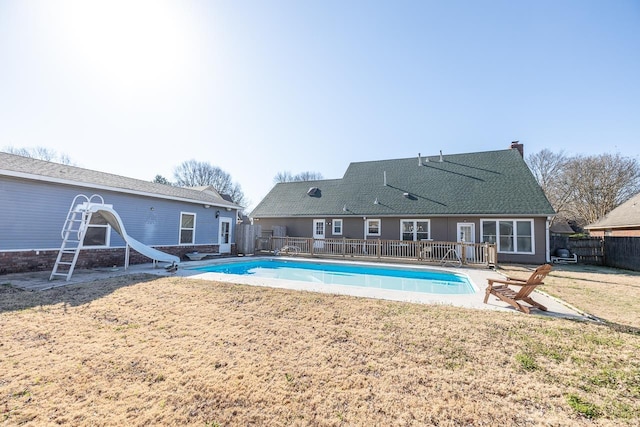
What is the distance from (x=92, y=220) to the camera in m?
10.3

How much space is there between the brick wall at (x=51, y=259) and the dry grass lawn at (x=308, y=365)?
3826 mm

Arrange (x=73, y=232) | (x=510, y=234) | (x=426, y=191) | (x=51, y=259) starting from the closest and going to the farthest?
(x=51, y=259)
(x=73, y=232)
(x=510, y=234)
(x=426, y=191)

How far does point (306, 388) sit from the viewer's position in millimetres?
2797

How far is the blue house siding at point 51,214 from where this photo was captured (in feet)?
27.1

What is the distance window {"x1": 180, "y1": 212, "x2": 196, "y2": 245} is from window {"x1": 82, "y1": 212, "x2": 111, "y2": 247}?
11.2ft

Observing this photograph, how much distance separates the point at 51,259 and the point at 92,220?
5.84 ft

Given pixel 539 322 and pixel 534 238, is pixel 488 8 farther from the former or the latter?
pixel 534 238

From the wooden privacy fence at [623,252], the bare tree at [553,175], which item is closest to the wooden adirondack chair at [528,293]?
the wooden privacy fence at [623,252]

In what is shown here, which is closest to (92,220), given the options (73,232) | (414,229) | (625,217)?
(73,232)

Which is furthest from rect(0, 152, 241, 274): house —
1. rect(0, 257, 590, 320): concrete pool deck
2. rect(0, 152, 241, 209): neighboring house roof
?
rect(0, 257, 590, 320): concrete pool deck

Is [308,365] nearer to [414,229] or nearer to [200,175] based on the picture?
[414,229]

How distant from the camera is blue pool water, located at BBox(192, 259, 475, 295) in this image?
9.49 metres

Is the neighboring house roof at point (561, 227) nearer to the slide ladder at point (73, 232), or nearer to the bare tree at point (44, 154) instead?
the slide ladder at point (73, 232)

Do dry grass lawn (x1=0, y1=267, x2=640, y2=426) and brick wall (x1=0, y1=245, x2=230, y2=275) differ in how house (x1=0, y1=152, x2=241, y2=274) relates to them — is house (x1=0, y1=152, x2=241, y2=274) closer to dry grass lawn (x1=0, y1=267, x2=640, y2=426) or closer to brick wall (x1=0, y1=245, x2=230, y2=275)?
brick wall (x1=0, y1=245, x2=230, y2=275)
